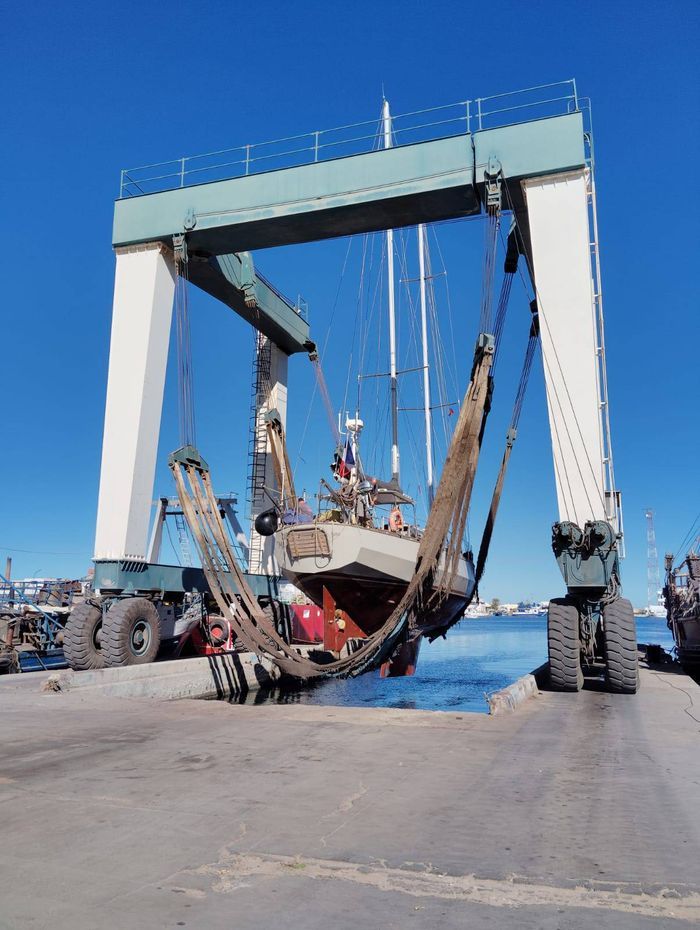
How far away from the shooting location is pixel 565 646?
38.9 feet

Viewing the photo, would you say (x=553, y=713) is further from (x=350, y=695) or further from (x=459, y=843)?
(x=350, y=695)

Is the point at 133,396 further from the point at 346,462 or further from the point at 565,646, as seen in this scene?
the point at 565,646

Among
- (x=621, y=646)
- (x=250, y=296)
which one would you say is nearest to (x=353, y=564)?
(x=621, y=646)

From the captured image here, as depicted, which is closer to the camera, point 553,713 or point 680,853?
point 680,853

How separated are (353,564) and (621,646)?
20.8ft

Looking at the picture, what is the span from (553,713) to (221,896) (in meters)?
7.56

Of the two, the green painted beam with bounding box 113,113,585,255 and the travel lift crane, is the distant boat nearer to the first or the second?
the travel lift crane

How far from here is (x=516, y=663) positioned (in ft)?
124

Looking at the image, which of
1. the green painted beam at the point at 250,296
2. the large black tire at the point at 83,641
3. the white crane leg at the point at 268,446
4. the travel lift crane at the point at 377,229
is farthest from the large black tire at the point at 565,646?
the green painted beam at the point at 250,296

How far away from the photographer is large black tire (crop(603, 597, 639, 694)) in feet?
37.9

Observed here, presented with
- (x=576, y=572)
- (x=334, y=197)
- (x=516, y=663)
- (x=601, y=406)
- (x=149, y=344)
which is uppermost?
(x=334, y=197)

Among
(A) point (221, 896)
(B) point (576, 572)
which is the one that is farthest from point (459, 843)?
(B) point (576, 572)

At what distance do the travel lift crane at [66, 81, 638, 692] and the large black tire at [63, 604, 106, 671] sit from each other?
0.04 metres

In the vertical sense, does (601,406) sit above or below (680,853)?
above
